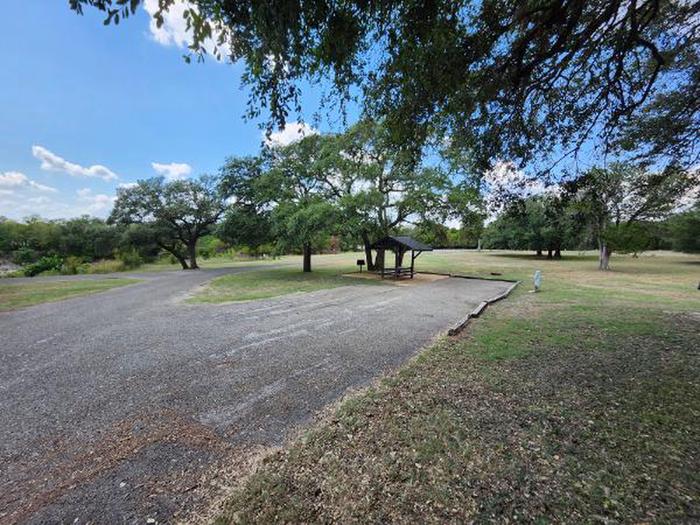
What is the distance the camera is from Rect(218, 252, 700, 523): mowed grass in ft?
6.11

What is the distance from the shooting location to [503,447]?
2430 millimetres

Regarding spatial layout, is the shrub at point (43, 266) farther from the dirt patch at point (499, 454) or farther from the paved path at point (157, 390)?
the dirt patch at point (499, 454)

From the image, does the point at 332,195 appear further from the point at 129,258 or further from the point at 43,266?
the point at 43,266

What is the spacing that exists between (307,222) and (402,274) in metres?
6.34

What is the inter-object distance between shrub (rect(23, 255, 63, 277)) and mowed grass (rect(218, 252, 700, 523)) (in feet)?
91.8

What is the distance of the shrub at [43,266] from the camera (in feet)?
66.3

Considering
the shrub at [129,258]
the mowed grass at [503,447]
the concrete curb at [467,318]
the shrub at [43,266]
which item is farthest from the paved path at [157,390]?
the shrub at [129,258]

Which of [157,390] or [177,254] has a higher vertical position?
[177,254]

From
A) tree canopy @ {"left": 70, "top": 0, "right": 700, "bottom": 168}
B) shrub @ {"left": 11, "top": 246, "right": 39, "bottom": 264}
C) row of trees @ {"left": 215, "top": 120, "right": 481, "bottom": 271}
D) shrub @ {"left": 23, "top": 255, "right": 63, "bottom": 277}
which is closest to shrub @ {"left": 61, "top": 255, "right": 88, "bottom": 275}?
shrub @ {"left": 23, "top": 255, "right": 63, "bottom": 277}

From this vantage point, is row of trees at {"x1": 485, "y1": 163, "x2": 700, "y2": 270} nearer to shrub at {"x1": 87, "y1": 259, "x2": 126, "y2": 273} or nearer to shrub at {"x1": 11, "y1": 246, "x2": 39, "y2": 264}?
shrub at {"x1": 87, "y1": 259, "x2": 126, "y2": 273}

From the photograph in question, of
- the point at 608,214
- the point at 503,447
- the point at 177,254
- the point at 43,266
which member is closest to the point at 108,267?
the point at 43,266

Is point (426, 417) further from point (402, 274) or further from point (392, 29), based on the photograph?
point (402, 274)

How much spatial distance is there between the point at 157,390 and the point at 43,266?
87.1 ft

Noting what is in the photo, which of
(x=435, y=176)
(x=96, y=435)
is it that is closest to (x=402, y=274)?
(x=435, y=176)
